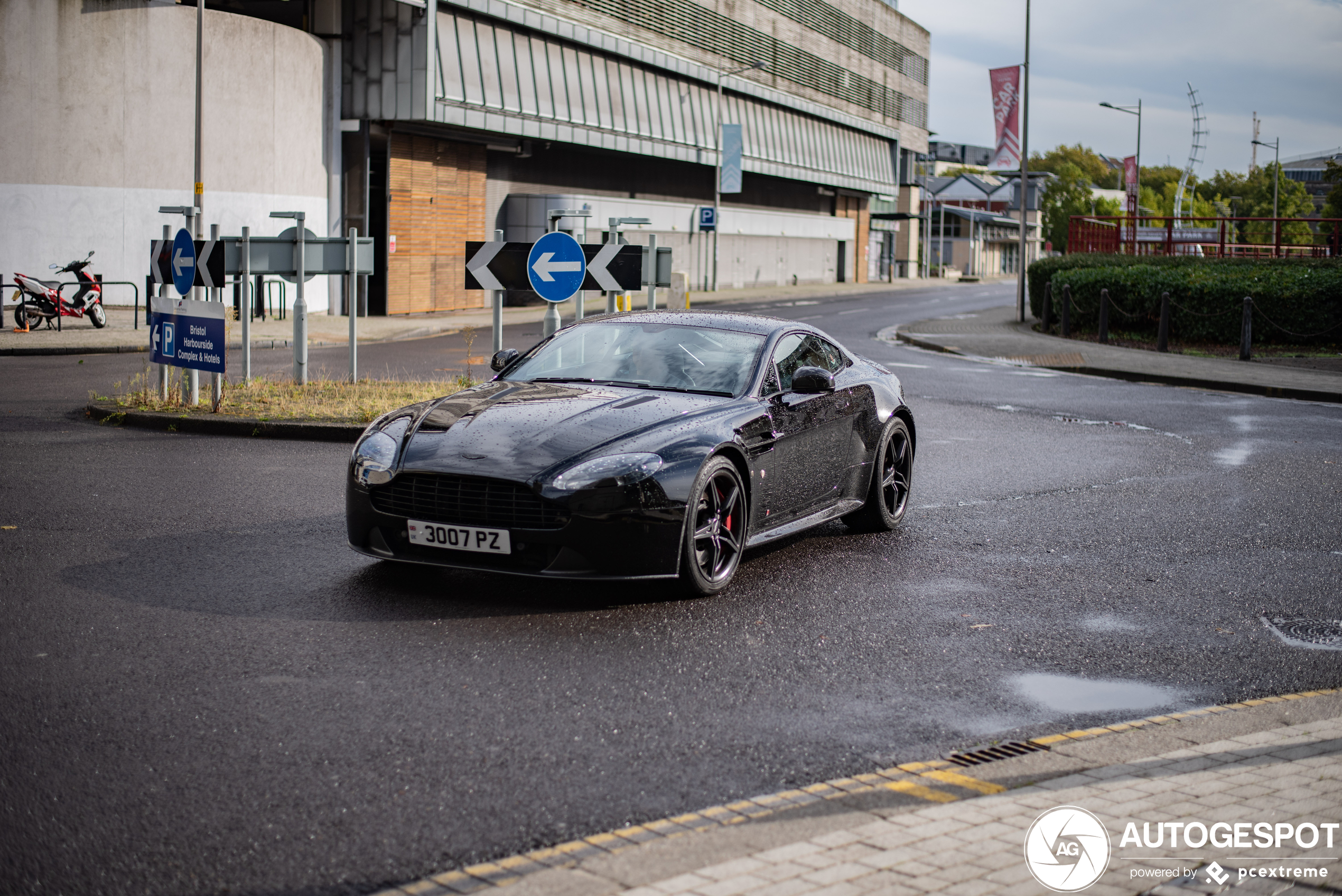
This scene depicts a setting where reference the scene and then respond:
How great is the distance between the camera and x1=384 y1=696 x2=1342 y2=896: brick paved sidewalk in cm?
363

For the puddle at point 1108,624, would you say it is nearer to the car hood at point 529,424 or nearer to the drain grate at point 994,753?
the drain grate at point 994,753

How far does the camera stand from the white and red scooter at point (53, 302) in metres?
25.0

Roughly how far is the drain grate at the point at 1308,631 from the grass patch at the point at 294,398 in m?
7.77

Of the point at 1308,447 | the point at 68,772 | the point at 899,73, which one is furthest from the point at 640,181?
the point at 68,772

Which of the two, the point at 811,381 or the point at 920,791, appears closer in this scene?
the point at 920,791

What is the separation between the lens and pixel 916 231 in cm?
9388

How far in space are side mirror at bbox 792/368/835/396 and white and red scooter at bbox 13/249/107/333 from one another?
20.6 meters

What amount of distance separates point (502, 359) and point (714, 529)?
90.6 inches

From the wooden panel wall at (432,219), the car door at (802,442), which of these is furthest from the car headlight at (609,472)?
the wooden panel wall at (432,219)

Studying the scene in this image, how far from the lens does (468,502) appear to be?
263 inches

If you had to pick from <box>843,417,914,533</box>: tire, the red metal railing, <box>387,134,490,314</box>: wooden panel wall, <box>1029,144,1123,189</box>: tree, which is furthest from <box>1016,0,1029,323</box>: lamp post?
<box>1029,144,1123,189</box>: tree

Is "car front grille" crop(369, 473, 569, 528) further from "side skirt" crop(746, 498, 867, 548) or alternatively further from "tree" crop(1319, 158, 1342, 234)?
"tree" crop(1319, 158, 1342, 234)

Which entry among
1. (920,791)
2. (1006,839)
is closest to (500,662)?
(920,791)

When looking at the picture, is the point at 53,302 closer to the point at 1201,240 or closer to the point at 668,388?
the point at 668,388
